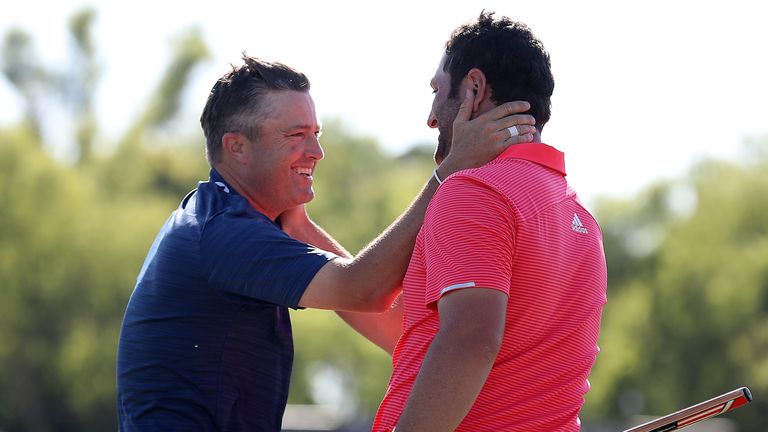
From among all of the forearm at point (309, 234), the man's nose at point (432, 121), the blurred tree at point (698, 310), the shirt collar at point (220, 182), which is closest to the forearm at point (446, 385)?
the man's nose at point (432, 121)

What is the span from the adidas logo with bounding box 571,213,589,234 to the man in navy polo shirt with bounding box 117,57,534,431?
0.26 metres

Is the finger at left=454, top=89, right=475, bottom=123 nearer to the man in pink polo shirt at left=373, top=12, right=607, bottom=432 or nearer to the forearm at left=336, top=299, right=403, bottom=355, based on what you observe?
the man in pink polo shirt at left=373, top=12, right=607, bottom=432

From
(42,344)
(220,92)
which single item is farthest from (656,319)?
(220,92)

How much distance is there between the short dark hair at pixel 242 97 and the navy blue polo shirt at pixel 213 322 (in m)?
0.31

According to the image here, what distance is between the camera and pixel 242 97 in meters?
3.98

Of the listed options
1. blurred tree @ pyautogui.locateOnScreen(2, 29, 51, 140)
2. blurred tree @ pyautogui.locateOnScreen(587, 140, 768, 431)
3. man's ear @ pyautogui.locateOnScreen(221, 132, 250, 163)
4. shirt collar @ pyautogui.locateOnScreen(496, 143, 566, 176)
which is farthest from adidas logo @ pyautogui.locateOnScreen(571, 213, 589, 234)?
blurred tree @ pyautogui.locateOnScreen(2, 29, 51, 140)

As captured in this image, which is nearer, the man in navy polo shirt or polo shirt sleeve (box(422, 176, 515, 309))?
polo shirt sleeve (box(422, 176, 515, 309))

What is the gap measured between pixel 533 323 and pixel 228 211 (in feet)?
3.62

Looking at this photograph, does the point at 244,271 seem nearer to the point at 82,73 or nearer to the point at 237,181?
the point at 237,181

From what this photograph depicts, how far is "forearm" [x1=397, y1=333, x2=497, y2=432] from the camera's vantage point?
278 centimetres

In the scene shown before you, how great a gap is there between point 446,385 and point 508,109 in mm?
831

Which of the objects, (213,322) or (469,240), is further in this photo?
(213,322)

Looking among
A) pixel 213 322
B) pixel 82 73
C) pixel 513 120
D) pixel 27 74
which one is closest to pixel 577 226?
pixel 513 120

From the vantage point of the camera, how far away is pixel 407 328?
121 inches
